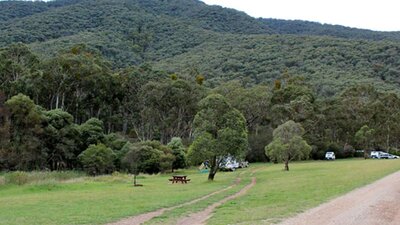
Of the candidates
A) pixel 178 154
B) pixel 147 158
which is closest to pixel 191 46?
pixel 178 154

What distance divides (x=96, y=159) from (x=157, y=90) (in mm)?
24161

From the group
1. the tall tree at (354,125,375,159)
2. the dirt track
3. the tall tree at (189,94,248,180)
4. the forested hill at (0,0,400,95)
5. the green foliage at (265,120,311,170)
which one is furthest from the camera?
the forested hill at (0,0,400,95)

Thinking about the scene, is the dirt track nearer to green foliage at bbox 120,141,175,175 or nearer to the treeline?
green foliage at bbox 120,141,175,175

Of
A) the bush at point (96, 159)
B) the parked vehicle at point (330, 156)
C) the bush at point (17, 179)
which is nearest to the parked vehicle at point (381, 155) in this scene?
the parked vehicle at point (330, 156)

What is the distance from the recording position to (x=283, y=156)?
52.4 meters

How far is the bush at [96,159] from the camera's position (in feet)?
176

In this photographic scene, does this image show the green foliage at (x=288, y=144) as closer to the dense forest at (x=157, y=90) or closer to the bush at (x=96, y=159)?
the dense forest at (x=157, y=90)

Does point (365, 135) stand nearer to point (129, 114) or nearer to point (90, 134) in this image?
point (129, 114)

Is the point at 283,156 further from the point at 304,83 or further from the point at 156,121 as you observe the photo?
the point at 304,83

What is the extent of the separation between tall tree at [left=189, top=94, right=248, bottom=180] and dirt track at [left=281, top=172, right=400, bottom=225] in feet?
52.9

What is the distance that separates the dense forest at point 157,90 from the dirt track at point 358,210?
120ft

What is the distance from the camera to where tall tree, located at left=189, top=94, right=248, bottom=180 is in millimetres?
39625

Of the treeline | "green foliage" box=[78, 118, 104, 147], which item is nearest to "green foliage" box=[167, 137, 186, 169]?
the treeline

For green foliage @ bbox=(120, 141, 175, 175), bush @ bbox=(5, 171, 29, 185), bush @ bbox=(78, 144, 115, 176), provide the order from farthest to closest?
green foliage @ bbox=(120, 141, 175, 175) < bush @ bbox=(78, 144, 115, 176) < bush @ bbox=(5, 171, 29, 185)
